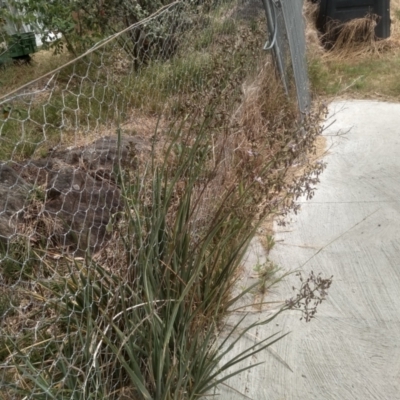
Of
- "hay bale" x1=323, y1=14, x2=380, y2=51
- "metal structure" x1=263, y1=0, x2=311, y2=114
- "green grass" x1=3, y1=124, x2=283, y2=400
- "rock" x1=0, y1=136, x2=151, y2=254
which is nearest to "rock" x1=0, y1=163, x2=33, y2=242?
"rock" x1=0, y1=136, x2=151, y2=254

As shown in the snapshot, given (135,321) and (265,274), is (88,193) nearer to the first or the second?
(135,321)

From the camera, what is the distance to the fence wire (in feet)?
7.16

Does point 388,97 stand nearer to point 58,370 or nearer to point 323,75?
point 323,75

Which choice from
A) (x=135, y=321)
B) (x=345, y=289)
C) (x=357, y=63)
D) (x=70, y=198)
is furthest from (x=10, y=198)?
(x=357, y=63)

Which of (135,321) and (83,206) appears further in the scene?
(83,206)

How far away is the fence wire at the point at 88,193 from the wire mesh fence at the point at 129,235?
11 millimetres

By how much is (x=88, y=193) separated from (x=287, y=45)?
291 cm

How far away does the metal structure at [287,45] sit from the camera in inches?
179

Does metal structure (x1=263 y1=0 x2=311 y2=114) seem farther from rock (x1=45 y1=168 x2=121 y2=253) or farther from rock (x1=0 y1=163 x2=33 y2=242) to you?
rock (x1=0 y1=163 x2=33 y2=242)

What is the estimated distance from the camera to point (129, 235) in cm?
247

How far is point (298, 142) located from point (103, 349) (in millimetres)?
1251

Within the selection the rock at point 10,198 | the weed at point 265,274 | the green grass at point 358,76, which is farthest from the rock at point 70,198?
the green grass at point 358,76

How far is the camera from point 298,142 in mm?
2793

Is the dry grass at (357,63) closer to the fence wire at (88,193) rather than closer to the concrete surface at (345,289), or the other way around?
the concrete surface at (345,289)
